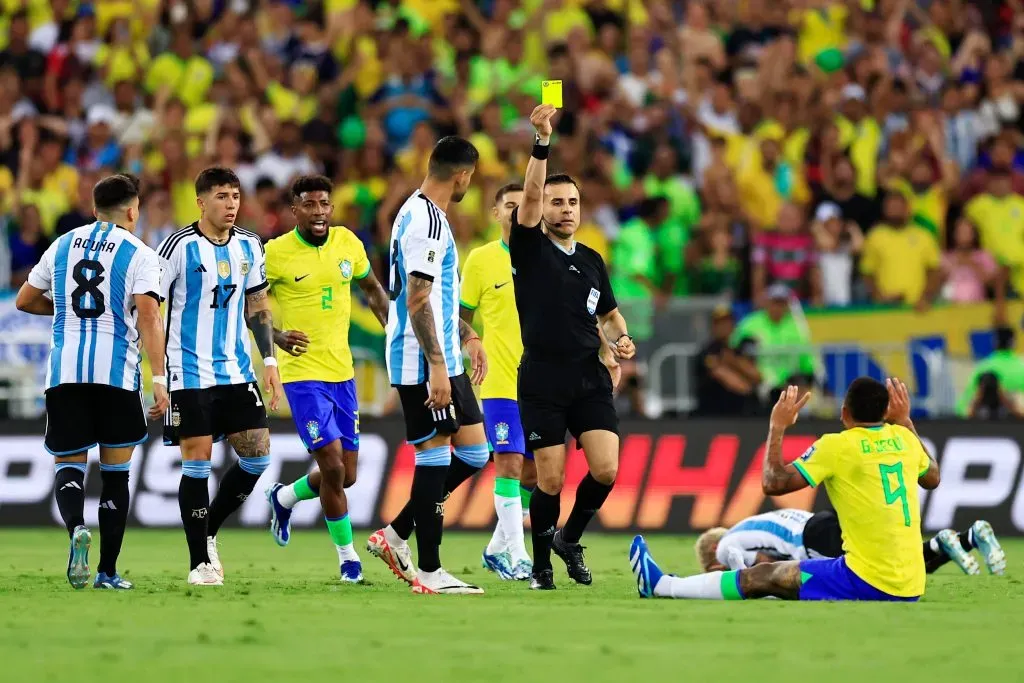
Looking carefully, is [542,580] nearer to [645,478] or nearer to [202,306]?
[202,306]

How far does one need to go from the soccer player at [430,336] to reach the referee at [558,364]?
0.60 m

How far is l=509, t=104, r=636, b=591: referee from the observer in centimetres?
1135

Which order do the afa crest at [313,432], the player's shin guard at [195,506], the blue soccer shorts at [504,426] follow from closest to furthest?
the player's shin guard at [195,506] → the afa crest at [313,432] → the blue soccer shorts at [504,426]

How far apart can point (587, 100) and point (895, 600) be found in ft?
46.3

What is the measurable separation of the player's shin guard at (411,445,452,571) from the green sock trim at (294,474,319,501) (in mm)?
2399

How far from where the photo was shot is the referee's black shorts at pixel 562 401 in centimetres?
1136

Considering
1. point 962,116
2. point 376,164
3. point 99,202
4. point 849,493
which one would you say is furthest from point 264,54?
point 849,493

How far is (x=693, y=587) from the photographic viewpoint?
399 inches

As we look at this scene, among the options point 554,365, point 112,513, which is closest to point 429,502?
point 554,365

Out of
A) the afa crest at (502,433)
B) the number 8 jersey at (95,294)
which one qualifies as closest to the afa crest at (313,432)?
the number 8 jersey at (95,294)

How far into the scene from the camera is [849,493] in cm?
966

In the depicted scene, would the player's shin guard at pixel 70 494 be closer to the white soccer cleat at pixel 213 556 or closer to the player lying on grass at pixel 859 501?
the white soccer cleat at pixel 213 556

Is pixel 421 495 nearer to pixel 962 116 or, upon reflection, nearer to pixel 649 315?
pixel 649 315

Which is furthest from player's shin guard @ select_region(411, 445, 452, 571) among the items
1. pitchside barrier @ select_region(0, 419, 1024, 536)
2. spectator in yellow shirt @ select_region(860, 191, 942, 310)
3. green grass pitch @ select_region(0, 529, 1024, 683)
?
spectator in yellow shirt @ select_region(860, 191, 942, 310)
